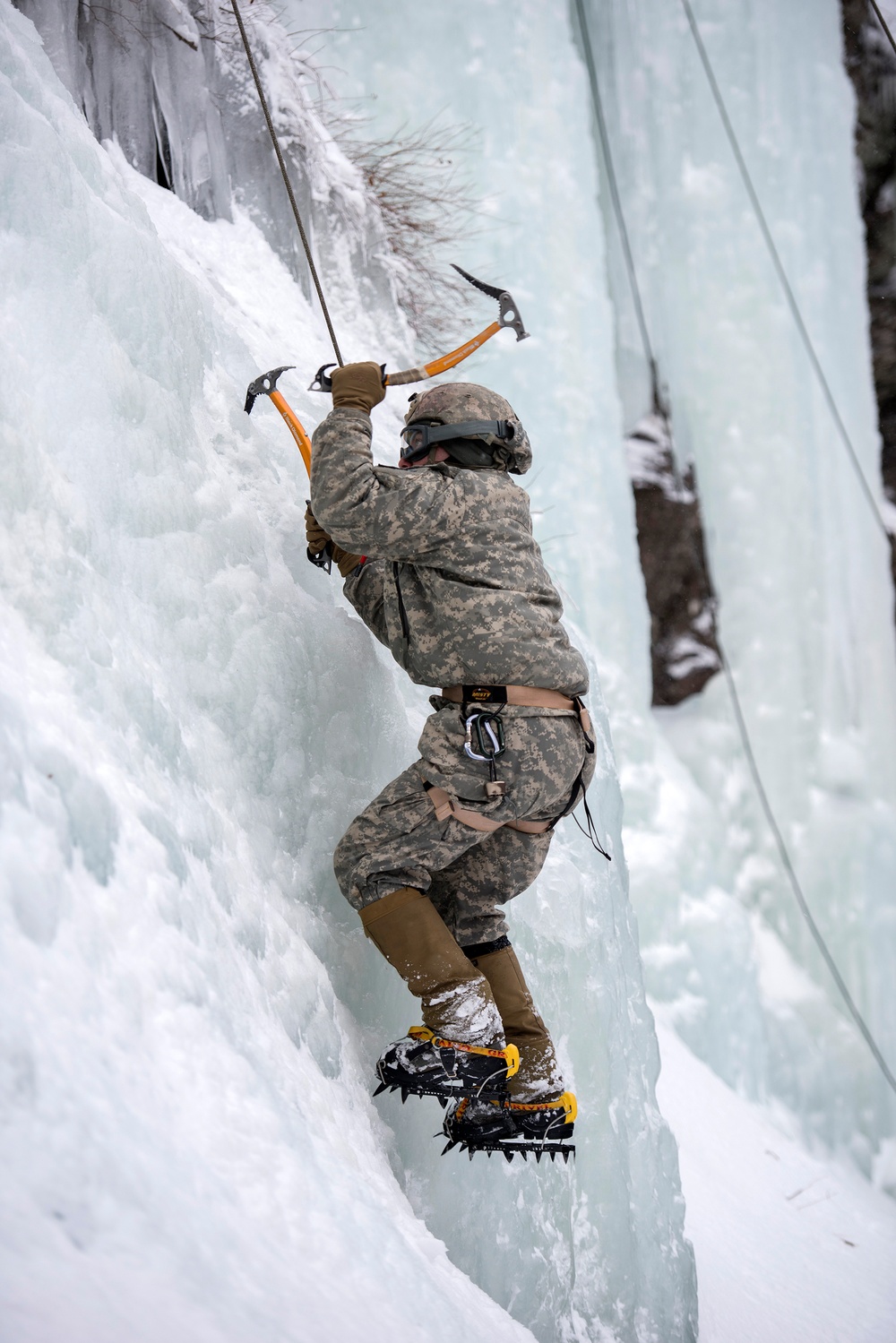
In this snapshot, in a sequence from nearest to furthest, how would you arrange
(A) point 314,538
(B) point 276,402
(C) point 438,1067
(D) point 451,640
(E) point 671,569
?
(C) point 438,1067 < (D) point 451,640 < (A) point 314,538 < (B) point 276,402 < (E) point 671,569

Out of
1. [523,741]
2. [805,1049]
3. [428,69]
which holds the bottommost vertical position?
[805,1049]

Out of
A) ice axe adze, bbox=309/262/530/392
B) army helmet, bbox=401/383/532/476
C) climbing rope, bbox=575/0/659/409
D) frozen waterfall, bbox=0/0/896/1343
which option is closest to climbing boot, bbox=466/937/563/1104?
frozen waterfall, bbox=0/0/896/1343

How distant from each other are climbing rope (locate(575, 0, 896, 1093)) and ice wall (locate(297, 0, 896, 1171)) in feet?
0.16

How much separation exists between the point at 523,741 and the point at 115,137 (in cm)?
176

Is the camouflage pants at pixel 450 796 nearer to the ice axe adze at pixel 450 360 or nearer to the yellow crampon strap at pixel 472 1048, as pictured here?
the yellow crampon strap at pixel 472 1048

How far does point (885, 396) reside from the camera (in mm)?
5957

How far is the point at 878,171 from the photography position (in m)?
5.60

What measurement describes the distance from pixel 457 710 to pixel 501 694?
0.23 ft

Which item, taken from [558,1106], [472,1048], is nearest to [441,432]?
[472,1048]

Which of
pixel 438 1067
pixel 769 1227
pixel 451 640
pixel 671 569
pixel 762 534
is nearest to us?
pixel 438 1067

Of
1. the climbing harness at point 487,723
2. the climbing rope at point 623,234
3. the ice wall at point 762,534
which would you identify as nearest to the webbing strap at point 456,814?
the climbing harness at point 487,723

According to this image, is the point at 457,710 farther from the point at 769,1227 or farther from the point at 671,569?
the point at 671,569

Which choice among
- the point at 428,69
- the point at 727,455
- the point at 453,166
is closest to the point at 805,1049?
the point at 727,455

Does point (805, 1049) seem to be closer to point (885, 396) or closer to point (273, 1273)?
point (885, 396)
